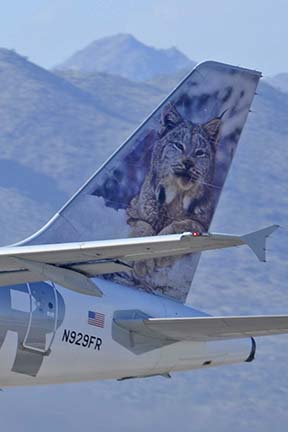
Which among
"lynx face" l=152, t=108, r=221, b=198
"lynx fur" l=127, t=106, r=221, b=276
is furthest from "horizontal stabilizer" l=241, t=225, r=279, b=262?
"lynx face" l=152, t=108, r=221, b=198

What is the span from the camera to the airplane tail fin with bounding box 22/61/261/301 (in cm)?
4019

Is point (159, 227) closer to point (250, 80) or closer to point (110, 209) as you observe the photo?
point (110, 209)

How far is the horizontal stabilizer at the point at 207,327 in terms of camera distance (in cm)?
3603

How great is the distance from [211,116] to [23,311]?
8421 millimetres

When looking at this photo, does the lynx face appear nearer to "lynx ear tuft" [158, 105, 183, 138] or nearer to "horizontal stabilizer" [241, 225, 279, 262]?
"lynx ear tuft" [158, 105, 183, 138]

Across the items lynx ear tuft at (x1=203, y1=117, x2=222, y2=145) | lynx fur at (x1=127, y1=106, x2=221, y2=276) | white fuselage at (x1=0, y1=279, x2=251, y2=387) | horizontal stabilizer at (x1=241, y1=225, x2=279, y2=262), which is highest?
horizontal stabilizer at (x1=241, y1=225, x2=279, y2=262)

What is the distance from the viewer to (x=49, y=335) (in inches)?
1448

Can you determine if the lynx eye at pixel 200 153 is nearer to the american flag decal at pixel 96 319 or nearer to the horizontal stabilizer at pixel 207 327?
the horizontal stabilizer at pixel 207 327

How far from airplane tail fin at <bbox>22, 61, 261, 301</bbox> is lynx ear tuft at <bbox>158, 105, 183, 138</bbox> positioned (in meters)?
0.02

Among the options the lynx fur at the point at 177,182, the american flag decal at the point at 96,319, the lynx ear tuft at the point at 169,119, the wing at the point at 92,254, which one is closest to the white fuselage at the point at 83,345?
the american flag decal at the point at 96,319

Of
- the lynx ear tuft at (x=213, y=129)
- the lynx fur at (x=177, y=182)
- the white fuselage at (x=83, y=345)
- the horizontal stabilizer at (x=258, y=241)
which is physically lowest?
the white fuselage at (x=83, y=345)

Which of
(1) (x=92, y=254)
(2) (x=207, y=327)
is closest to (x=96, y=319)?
(2) (x=207, y=327)

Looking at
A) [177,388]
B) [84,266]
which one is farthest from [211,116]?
[177,388]

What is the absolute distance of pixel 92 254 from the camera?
31078 mm
